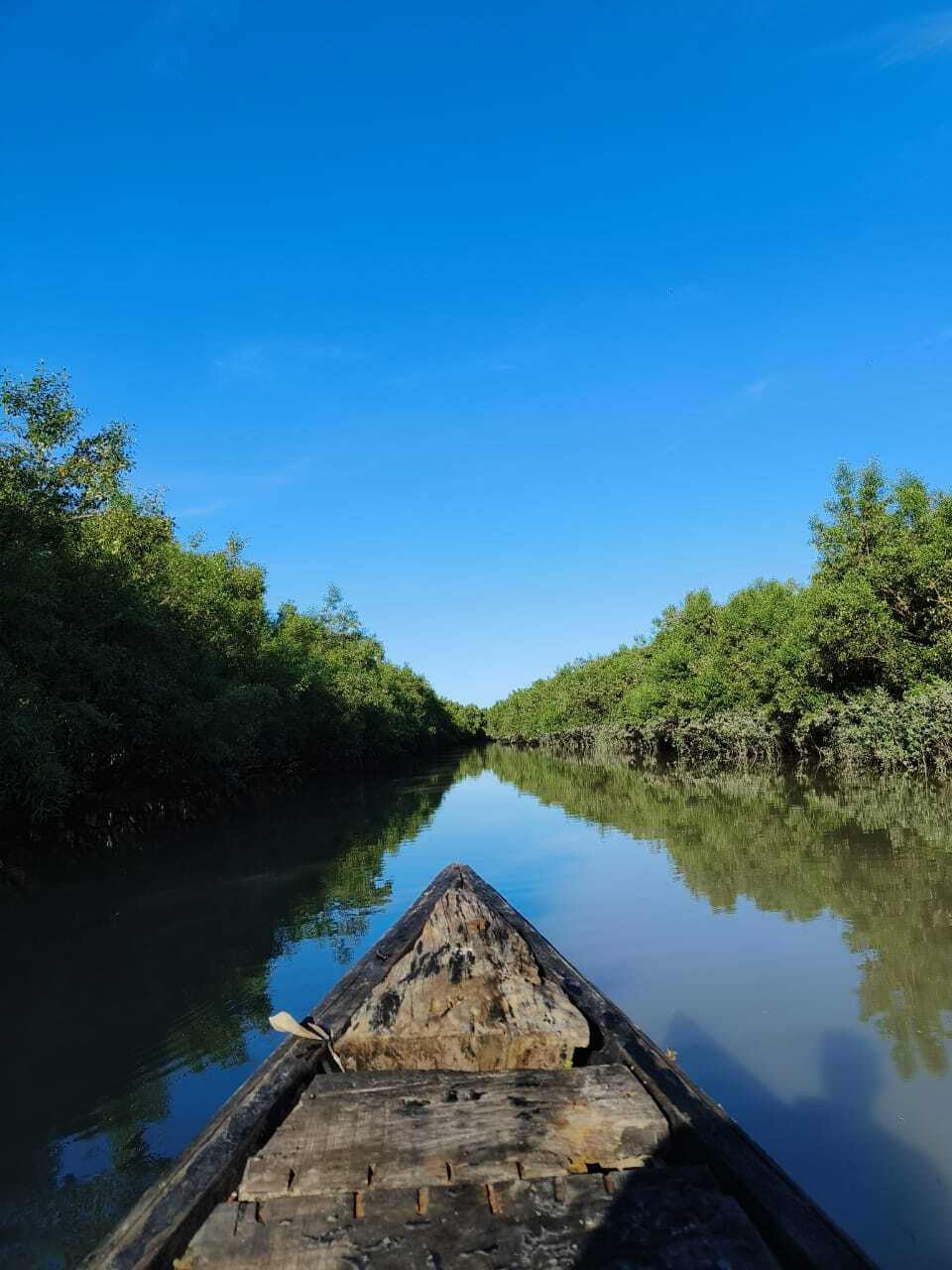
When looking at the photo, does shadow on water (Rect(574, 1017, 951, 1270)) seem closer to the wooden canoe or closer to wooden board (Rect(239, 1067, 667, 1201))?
the wooden canoe

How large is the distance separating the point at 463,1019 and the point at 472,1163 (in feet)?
3.21

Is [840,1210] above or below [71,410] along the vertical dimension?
below

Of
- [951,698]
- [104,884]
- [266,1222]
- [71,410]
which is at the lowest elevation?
[104,884]

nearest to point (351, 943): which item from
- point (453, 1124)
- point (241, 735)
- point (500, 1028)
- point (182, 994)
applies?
point (182, 994)

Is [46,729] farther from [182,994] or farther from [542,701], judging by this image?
[542,701]

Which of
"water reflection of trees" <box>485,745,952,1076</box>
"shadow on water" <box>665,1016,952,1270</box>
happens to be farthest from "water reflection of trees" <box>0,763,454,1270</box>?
"water reflection of trees" <box>485,745,952,1076</box>

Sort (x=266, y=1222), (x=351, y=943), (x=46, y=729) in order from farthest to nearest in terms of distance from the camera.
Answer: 1. (x=46, y=729)
2. (x=351, y=943)
3. (x=266, y=1222)

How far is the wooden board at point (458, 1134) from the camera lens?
8.14 feet

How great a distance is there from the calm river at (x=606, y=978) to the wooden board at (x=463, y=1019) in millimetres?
1657

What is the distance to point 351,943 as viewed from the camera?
8.85 metres

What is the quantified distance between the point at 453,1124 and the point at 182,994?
18.7 ft

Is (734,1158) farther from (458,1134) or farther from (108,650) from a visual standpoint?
(108,650)

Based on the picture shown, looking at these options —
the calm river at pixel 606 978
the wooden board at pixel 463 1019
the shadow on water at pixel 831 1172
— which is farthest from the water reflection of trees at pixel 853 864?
the wooden board at pixel 463 1019

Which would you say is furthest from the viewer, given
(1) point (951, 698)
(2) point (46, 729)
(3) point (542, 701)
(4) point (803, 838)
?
(3) point (542, 701)
